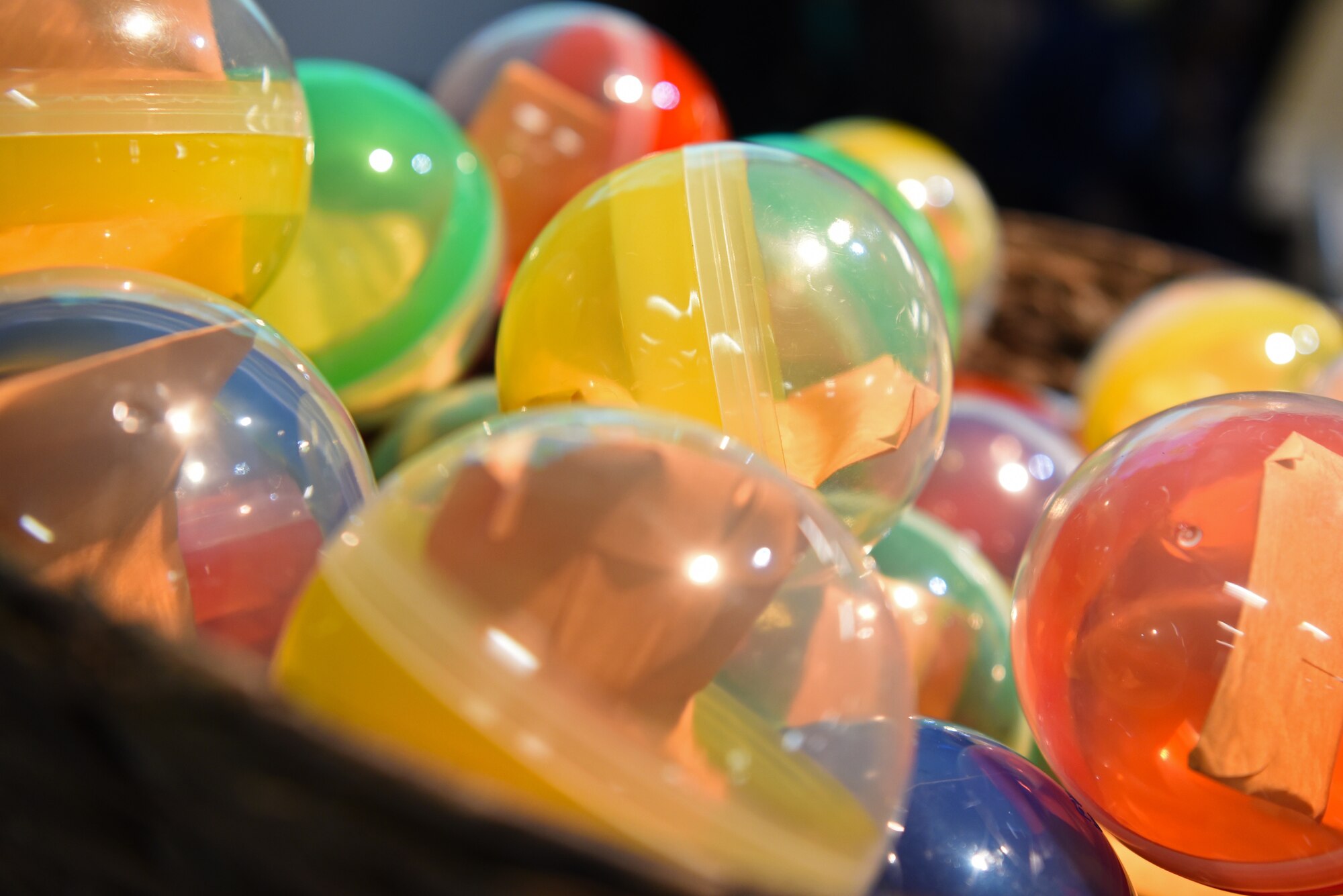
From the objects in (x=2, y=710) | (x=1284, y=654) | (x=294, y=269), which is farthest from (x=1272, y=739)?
(x=294, y=269)

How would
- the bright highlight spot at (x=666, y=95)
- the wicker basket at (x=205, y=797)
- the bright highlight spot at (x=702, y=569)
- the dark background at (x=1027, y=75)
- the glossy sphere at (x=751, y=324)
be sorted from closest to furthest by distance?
the wicker basket at (x=205, y=797) → the bright highlight spot at (x=702, y=569) → the glossy sphere at (x=751, y=324) → the bright highlight spot at (x=666, y=95) → the dark background at (x=1027, y=75)

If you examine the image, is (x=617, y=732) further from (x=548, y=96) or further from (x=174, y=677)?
(x=548, y=96)

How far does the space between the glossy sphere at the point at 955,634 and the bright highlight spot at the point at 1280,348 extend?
1.13ft

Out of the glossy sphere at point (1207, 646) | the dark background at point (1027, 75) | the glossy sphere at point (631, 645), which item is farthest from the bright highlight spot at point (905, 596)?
the dark background at point (1027, 75)

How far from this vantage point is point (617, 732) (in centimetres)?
31

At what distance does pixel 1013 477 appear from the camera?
720mm

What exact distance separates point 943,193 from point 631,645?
2.36 feet

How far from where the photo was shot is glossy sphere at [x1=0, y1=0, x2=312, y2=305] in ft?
1.52

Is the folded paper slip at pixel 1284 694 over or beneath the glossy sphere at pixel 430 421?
over

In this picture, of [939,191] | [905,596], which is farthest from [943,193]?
[905,596]

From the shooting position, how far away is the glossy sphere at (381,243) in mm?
641

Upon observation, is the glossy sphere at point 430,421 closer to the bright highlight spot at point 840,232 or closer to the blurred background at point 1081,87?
the bright highlight spot at point 840,232

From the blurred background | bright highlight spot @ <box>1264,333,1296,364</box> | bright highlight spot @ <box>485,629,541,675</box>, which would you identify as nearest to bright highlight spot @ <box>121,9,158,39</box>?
bright highlight spot @ <box>485,629,541,675</box>

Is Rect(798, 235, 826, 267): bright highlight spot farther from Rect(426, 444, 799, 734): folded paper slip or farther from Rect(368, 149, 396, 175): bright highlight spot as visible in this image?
Rect(368, 149, 396, 175): bright highlight spot
